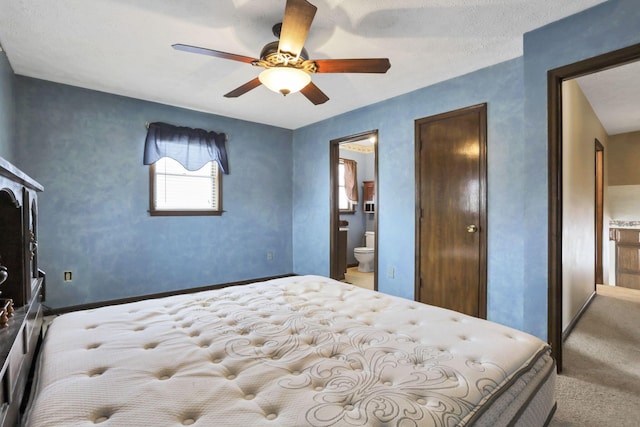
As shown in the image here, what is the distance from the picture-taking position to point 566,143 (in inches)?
110

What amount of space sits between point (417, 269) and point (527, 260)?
4.14 feet

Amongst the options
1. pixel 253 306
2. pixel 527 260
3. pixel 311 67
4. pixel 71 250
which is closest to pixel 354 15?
pixel 311 67

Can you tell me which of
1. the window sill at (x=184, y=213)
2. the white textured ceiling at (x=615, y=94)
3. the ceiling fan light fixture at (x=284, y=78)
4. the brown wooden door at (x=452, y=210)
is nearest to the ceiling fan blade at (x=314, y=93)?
the ceiling fan light fixture at (x=284, y=78)

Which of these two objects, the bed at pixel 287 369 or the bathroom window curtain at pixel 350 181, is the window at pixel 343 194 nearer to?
the bathroom window curtain at pixel 350 181

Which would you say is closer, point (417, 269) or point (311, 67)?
point (311, 67)

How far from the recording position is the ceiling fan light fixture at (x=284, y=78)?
210 cm

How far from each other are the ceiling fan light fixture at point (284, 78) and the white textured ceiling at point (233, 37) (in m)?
0.40

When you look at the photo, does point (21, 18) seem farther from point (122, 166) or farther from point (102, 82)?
point (122, 166)

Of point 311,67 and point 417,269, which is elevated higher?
point 311,67

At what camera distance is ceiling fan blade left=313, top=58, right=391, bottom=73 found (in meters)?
2.02

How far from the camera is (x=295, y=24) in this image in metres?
1.73

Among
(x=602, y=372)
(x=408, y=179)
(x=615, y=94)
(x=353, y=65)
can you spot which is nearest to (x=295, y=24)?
(x=353, y=65)

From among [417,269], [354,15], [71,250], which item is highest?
Result: [354,15]

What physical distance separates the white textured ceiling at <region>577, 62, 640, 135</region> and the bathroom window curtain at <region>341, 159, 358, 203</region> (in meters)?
3.68
